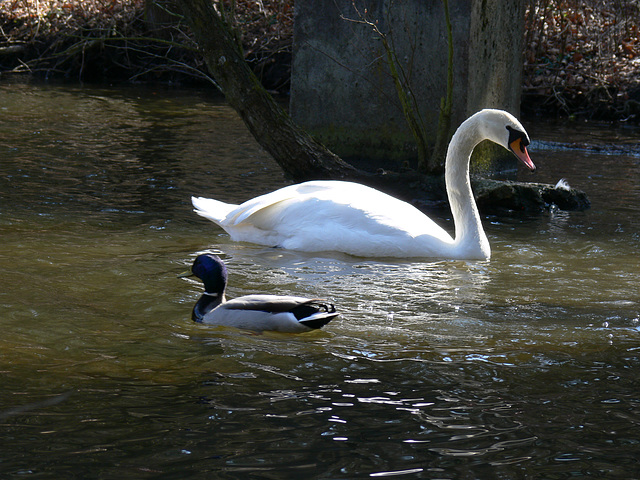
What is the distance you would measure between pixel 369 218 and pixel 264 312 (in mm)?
2046

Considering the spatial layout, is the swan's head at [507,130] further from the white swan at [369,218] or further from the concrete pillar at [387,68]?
the concrete pillar at [387,68]

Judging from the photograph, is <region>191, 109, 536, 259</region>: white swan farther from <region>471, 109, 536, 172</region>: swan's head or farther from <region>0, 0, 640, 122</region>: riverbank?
<region>0, 0, 640, 122</region>: riverbank

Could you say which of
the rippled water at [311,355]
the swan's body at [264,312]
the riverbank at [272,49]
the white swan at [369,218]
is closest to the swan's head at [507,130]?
the white swan at [369,218]

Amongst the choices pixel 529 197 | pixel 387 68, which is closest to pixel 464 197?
pixel 529 197

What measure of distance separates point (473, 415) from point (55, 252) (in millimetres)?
3847

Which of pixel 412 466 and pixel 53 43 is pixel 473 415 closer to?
pixel 412 466

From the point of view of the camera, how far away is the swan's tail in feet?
24.1

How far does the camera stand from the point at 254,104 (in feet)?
29.7

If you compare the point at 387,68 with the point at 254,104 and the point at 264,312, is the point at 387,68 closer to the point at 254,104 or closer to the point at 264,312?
the point at 254,104

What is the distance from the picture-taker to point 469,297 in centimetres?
589

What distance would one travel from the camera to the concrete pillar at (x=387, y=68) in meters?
10.1

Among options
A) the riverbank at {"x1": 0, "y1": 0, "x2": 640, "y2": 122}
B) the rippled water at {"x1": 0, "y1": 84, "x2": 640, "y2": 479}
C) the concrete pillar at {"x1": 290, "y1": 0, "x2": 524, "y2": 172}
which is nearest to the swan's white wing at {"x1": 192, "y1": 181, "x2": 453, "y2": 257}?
the rippled water at {"x1": 0, "y1": 84, "x2": 640, "y2": 479}

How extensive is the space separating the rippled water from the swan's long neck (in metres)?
0.19

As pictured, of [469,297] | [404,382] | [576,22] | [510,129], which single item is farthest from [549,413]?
[576,22]
